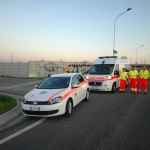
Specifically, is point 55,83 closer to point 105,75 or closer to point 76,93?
point 76,93

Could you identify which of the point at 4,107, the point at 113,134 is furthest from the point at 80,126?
the point at 4,107

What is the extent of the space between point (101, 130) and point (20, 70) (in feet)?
87.5

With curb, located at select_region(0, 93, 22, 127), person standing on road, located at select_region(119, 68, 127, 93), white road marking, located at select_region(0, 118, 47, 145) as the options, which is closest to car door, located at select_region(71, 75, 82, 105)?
white road marking, located at select_region(0, 118, 47, 145)

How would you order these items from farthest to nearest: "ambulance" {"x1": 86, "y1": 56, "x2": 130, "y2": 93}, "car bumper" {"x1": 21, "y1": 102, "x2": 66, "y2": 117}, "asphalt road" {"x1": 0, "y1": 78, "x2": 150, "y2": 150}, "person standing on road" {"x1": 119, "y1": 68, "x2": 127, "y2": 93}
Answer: "person standing on road" {"x1": 119, "y1": 68, "x2": 127, "y2": 93}
"ambulance" {"x1": 86, "y1": 56, "x2": 130, "y2": 93}
"car bumper" {"x1": 21, "y1": 102, "x2": 66, "y2": 117}
"asphalt road" {"x1": 0, "y1": 78, "x2": 150, "y2": 150}

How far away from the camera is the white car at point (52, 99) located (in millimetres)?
5875

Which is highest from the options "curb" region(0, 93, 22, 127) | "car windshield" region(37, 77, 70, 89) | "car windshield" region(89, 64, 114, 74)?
"car windshield" region(89, 64, 114, 74)

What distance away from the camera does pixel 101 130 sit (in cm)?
509

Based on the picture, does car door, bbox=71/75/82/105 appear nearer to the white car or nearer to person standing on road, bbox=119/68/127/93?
the white car

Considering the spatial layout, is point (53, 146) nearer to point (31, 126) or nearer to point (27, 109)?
point (31, 126)

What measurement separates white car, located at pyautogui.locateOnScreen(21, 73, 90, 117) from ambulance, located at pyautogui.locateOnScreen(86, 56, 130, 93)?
13.3 ft

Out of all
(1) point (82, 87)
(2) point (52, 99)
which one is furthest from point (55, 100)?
(1) point (82, 87)

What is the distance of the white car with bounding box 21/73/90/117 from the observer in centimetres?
588

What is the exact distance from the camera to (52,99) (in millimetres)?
5992

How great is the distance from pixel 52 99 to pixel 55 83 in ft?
4.98
